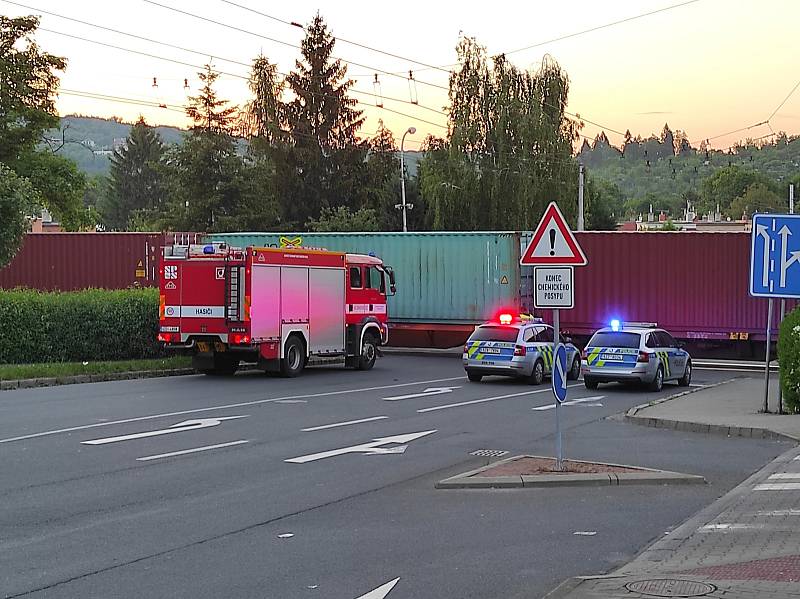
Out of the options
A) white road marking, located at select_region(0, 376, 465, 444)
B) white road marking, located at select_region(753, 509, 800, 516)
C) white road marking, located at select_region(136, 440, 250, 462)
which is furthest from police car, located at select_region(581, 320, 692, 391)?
white road marking, located at select_region(753, 509, 800, 516)

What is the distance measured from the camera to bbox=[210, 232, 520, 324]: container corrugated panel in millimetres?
34406

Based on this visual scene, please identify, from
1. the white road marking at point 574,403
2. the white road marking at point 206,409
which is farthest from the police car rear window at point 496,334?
the white road marking at point 574,403

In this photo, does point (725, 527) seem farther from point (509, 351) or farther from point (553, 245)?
point (509, 351)

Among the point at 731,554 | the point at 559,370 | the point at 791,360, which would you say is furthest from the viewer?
the point at 791,360

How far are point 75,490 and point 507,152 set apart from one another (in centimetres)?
4680

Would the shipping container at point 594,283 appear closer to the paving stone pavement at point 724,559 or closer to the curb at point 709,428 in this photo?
the curb at point 709,428

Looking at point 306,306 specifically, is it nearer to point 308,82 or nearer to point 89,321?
point 89,321

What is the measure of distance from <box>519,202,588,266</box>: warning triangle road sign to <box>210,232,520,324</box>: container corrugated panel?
22001 millimetres

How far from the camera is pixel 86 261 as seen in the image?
131 ft

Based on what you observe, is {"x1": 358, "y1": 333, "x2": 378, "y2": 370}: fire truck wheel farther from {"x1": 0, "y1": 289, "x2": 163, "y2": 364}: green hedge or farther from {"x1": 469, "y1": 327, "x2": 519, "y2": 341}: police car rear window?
{"x1": 0, "y1": 289, "x2": 163, "y2": 364}: green hedge

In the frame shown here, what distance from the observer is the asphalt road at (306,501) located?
7.70 meters

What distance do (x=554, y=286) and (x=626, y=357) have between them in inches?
516

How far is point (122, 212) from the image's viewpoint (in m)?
127

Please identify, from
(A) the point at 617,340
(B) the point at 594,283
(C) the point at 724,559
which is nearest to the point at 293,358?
(A) the point at 617,340
